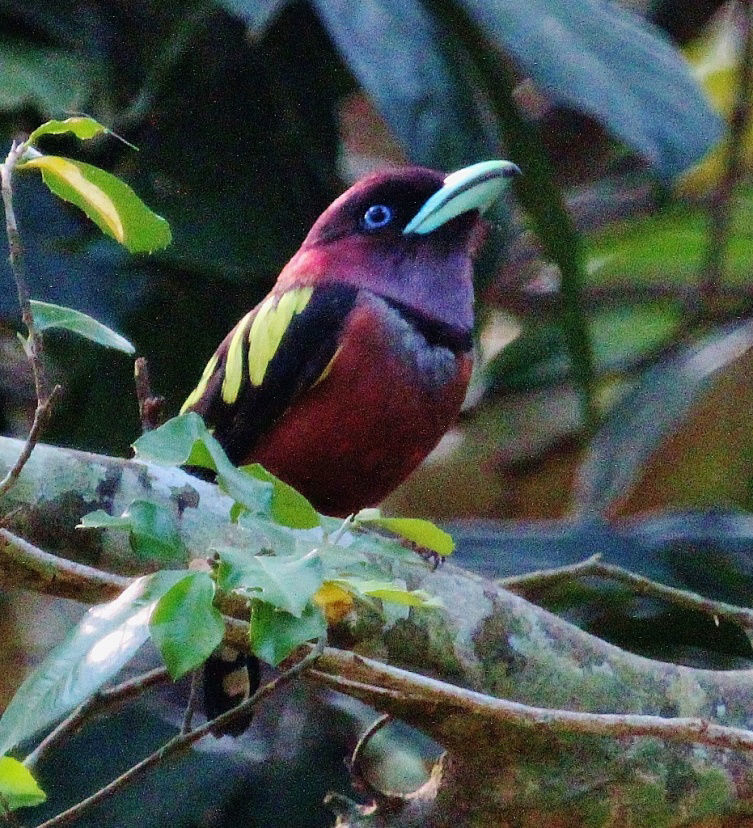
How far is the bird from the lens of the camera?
99.4 inches

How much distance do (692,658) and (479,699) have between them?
188cm

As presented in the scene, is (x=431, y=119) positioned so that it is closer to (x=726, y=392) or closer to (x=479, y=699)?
(x=726, y=392)

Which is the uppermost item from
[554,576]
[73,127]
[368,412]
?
[73,127]

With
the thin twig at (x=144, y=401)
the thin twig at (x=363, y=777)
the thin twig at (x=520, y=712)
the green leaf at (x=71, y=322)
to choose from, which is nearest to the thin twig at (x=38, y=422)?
the green leaf at (x=71, y=322)

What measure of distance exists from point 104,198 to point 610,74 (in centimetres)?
183

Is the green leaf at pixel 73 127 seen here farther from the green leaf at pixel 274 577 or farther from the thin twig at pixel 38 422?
the green leaf at pixel 274 577

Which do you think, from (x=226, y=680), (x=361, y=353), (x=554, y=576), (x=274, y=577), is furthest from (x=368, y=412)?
(x=274, y=577)

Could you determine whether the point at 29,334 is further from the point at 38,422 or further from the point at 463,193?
the point at 463,193

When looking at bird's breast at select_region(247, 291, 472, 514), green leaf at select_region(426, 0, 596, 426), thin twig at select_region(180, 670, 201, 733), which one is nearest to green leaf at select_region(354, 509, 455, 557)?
thin twig at select_region(180, 670, 201, 733)

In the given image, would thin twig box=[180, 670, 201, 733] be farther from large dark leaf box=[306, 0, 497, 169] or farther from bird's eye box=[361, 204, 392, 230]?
large dark leaf box=[306, 0, 497, 169]

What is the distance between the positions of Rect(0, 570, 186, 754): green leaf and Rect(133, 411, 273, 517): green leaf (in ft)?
0.34

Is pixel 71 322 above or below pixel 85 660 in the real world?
above

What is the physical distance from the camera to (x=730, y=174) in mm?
3693

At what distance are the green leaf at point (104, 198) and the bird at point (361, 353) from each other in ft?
3.51
